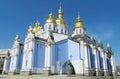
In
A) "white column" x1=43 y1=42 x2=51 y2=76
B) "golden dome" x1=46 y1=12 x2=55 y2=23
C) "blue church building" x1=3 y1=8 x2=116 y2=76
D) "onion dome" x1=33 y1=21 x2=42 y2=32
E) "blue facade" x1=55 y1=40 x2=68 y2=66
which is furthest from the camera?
"onion dome" x1=33 y1=21 x2=42 y2=32

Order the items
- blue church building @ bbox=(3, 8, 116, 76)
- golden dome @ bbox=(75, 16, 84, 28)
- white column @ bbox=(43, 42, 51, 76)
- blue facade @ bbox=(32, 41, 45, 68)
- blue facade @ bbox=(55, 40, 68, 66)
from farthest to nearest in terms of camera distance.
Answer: golden dome @ bbox=(75, 16, 84, 28) → blue facade @ bbox=(55, 40, 68, 66) → blue facade @ bbox=(32, 41, 45, 68) → blue church building @ bbox=(3, 8, 116, 76) → white column @ bbox=(43, 42, 51, 76)

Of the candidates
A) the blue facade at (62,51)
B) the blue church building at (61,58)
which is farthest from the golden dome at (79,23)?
the blue facade at (62,51)

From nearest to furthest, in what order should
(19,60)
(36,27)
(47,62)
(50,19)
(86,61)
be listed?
(86,61)
(47,62)
(19,60)
(50,19)
(36,27)

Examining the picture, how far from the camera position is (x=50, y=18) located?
3400cm

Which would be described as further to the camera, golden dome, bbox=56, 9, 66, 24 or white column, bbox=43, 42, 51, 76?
golden dome, bbox=56, 9, 66, 24

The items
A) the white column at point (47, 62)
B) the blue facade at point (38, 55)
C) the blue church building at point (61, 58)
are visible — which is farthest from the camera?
the blue facade at point (38, 55)

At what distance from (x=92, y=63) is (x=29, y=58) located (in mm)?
12116

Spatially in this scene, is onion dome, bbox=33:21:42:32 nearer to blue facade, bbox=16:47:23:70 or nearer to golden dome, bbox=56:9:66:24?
golden dome, bbox=56:9:66:24

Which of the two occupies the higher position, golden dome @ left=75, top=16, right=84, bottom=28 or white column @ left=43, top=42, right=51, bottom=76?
golden dome @ left=75, top=16, right=84, bottom=28

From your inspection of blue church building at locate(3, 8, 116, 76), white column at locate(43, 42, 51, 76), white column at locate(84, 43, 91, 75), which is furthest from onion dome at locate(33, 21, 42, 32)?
white column at locate(84, 43, 91, 75)

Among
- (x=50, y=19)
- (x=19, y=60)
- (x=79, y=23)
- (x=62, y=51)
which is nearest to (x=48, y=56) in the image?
(x=62, y=51)

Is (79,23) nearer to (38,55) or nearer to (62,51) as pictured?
(62,51)

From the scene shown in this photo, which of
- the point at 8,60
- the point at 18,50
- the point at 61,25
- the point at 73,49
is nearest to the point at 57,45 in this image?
the point at 73,49

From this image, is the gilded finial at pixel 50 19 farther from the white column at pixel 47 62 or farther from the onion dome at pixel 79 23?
the white column at pixel 47 62
